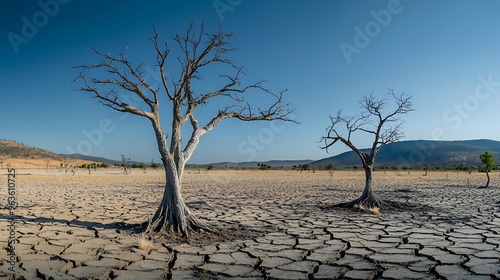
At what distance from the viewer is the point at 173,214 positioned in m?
6.94

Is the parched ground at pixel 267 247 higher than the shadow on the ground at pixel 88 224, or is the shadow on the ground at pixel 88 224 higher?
the shadow on the ground at pixel 88 224

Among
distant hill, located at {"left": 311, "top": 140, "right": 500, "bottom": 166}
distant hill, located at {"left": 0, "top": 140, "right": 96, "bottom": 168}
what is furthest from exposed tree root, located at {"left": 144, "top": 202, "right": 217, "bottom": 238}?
distant hill, located at {"left": 311, "top": 140, "right": 500, "bottom": 166}

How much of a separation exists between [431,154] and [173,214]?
134m

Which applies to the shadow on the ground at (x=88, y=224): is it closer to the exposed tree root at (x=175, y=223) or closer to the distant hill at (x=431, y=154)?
the exposed tree root at (x=175, y=223)

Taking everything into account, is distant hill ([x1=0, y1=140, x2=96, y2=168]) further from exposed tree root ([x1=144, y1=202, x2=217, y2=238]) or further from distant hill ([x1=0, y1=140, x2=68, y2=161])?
exposed tree root ([x1=144, y1=202, x2=217, y2=238])

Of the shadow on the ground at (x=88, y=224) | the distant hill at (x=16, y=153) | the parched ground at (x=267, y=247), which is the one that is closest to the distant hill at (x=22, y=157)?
the distant hill at (x=16, y=153)

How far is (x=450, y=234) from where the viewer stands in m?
7.13

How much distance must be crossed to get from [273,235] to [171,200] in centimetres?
205

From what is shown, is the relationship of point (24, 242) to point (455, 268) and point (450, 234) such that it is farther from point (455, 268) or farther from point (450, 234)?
point (450, 234)

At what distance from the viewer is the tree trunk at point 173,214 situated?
6.84 m

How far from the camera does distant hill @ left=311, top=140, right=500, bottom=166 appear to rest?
112250 millimetres

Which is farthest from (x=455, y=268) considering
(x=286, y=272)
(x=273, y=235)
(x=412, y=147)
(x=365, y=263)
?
(x=412, y=147)

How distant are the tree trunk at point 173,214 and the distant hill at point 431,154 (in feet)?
358

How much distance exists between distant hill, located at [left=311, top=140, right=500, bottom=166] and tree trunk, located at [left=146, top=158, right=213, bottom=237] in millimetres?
109152
